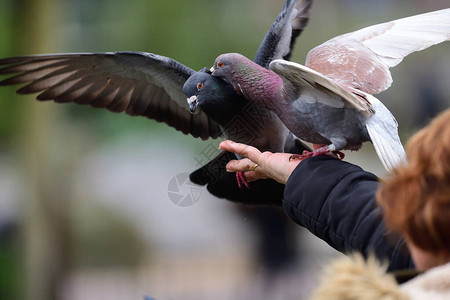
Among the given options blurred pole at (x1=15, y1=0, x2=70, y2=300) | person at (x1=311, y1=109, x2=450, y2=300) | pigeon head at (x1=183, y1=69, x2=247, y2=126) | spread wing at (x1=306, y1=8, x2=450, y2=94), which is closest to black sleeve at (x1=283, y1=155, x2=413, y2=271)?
person at (x1=311, y1=109, x2=450, y2=300)

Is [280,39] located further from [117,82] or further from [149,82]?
[117,82]

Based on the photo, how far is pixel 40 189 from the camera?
486 centimetres

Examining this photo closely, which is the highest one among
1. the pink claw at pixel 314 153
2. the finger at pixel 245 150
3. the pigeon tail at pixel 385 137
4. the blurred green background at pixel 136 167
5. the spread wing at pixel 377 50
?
the spread wing at pixel 377 50

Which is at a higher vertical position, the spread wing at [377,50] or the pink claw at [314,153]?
the spread wing at [377,50]

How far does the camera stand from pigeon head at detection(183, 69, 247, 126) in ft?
8.27

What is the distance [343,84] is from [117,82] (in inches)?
48.6

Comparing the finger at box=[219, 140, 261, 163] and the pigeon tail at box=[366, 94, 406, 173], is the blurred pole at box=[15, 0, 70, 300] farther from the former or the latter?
the pigeon tail at box=[366, 94, 406, 173]

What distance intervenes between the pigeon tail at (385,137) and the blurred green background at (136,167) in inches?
109

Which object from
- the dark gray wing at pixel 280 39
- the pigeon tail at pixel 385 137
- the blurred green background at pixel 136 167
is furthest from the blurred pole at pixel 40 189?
the pigeon tail at pixel 385 137

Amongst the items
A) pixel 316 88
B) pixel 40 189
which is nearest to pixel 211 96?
pixel 316 88

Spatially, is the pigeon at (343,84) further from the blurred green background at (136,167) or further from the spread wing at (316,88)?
the blurred green background at (136,167)

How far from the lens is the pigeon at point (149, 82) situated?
263 cm

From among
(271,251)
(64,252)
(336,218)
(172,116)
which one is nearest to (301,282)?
(271,251)

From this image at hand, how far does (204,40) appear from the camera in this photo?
198 inches
